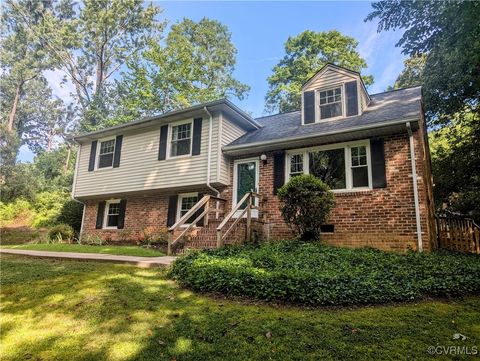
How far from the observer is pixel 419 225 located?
24.2ft

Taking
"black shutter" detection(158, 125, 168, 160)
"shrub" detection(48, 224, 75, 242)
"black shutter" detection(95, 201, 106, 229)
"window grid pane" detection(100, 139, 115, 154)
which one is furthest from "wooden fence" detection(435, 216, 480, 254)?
"shrub" detection(48, 224, 75, 242)

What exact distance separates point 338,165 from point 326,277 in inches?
199

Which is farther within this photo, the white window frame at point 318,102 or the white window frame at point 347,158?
the white window frame at point 318,102

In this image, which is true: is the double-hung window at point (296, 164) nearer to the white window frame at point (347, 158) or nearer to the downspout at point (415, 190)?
the white window frame at point (347, 158)

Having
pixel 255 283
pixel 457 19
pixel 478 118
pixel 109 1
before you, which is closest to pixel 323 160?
pixel 457 19

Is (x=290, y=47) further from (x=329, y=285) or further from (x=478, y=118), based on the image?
(x=329, y=285)

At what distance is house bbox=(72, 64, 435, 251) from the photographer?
7.95 meters

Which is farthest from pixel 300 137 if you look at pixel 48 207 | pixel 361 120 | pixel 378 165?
pixel 48 207

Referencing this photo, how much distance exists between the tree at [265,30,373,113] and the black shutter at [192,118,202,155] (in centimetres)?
1257

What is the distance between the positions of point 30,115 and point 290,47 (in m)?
31.7

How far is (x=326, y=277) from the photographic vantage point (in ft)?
14.9

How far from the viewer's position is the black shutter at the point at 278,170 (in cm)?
963

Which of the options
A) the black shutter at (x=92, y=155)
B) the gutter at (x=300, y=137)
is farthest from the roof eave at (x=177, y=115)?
the gutter at (x=300, y=137)

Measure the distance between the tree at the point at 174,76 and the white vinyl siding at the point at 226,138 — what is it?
40.3 ft
